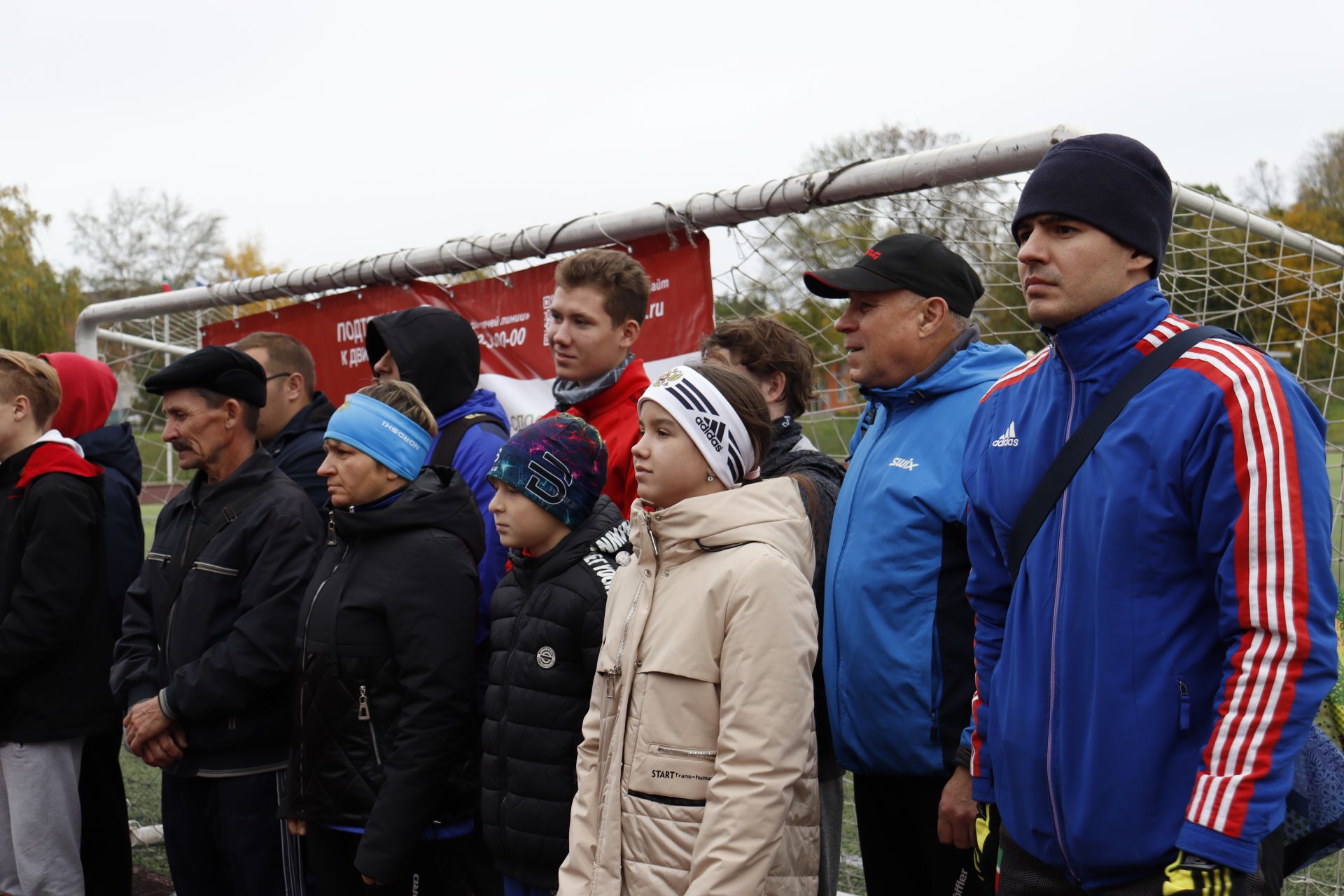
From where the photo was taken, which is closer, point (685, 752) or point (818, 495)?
point (685, 752)

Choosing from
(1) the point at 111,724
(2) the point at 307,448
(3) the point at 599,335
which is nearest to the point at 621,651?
(3) the point at 599,335

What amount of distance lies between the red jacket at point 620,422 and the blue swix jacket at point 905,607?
2.95 feet

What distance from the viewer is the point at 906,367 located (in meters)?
2.86

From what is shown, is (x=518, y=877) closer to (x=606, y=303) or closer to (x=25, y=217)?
(x=606, y=303)

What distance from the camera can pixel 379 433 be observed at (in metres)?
3.31

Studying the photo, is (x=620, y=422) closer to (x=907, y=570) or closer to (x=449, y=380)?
(x=449, y=380)

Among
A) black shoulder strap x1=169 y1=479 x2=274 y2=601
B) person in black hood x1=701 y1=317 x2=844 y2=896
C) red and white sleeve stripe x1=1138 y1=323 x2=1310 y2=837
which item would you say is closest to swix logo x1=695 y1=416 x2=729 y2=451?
person in black hood x1=701 y1=317 x2=844 y2=896

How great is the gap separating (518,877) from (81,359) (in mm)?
3491

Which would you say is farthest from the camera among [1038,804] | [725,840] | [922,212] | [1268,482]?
[922,212]

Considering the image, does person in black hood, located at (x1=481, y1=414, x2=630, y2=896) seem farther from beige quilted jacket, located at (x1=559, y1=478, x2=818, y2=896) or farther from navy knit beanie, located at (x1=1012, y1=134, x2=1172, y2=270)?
navy knit beanie, located at (x1=1012, y1=134, x2=1172, y2=270)

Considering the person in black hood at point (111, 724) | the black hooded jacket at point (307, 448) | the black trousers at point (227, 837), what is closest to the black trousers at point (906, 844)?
the black trousers at point (227, 837)

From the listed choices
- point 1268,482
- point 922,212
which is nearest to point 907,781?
point 1268,482

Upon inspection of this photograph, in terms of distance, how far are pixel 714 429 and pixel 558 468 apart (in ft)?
1.71

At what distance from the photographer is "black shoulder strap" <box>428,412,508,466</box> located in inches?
154
